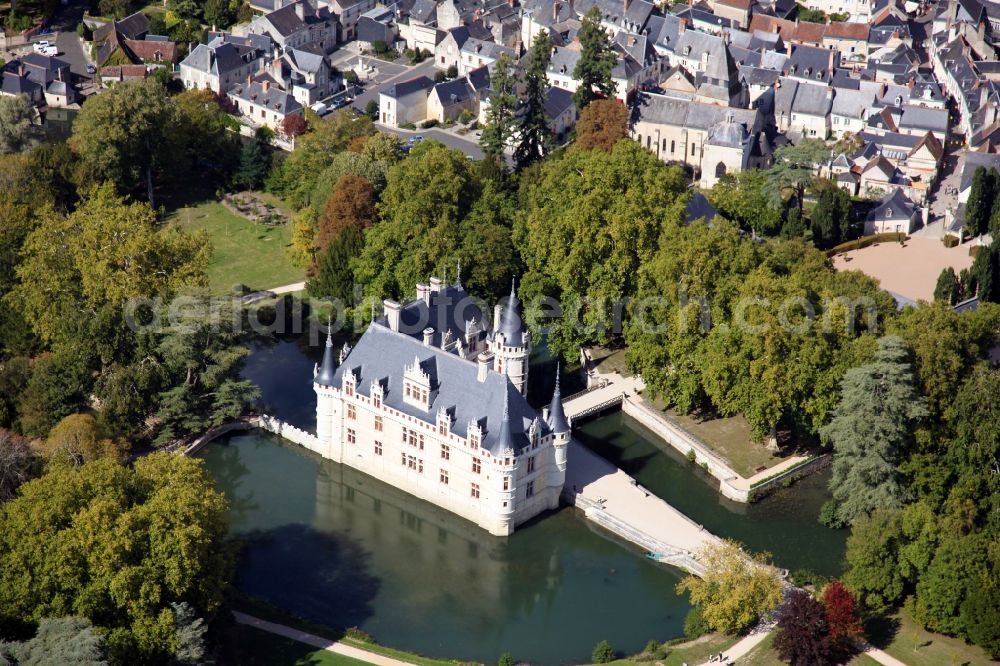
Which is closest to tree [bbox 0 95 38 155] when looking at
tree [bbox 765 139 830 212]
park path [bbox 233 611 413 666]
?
tree [bbox 765 139 830 212]

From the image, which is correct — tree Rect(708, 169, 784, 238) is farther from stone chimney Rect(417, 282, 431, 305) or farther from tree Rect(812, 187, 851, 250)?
stone chimney Rect(417, 282, 431, 305)

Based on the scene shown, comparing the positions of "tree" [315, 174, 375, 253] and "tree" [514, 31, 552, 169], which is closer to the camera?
"tree" [315, 174, 375, 253]

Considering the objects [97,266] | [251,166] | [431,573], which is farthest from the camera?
[251,166]

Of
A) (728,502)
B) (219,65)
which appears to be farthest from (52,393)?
(219,65)

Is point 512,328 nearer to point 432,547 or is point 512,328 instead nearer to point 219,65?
point 432,547

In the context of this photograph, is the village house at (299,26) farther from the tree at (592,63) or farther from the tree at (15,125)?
the tree at (15,125)

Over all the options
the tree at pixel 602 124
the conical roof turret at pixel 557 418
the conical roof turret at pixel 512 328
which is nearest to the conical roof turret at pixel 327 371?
the conical roof turret at pixel 512 328

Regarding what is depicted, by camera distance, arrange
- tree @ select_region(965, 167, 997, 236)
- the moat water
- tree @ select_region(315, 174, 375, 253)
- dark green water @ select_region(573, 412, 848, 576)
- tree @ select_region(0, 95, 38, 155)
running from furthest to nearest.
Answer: tree @ select_region(0, 95, 38, 155) < tree @ select_region(965, 167, 997, 236) < tree @ select_region(315, 174, 375, 253) < dark green water @ select_region(573, 412, 848, 576) < the moat water
